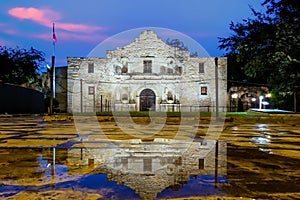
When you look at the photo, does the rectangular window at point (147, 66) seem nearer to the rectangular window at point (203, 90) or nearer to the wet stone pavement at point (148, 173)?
the rectangular window at point (203, 90)

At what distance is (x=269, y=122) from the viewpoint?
44.5 feet

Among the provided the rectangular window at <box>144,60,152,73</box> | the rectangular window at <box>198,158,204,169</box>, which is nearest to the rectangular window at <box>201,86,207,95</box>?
the rectangular window at <box>144,60,152,73</box>

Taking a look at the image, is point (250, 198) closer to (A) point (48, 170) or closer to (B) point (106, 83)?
(A) point (48, 170)

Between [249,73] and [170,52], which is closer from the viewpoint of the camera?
[249,73]

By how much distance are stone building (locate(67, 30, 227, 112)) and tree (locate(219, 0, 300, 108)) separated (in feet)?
39.8

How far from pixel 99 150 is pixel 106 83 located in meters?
28.9

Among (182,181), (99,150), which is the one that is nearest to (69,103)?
(99,150)

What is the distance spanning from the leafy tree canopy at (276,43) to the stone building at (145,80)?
1212 cm

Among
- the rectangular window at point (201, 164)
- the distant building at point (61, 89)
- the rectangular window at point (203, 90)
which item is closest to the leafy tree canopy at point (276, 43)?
the rectangular window at point (203, 90)

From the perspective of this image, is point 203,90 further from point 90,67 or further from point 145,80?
point 90,67

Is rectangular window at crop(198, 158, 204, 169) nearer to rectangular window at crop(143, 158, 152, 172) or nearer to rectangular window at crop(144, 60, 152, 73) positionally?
rectangular window at crop(143, 158, 152, 172)

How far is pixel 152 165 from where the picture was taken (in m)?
3.46

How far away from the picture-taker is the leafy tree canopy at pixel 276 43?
56.9 ft

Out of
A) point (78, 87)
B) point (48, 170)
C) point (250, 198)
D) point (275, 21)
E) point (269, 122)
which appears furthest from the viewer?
point (78, 87)
